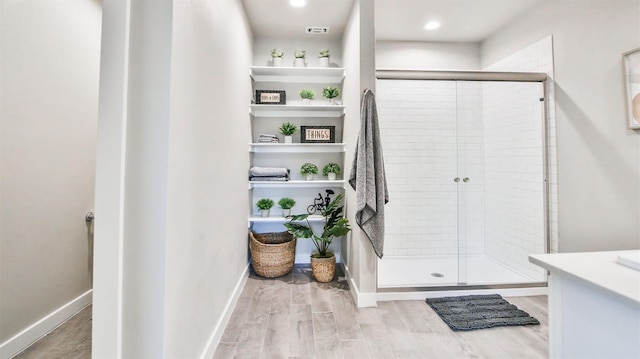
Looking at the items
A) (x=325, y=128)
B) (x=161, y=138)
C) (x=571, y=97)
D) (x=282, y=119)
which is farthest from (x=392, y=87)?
(x=161, y=138)

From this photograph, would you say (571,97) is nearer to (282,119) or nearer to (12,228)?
(282,119)

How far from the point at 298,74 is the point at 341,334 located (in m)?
2.58

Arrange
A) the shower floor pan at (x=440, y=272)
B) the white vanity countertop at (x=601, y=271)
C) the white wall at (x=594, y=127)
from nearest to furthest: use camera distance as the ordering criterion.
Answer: the white vanity countertop at (x=601, y=271) < the white wall at (x=594, y=127) < the shower floor pan at (x=440, y=272)

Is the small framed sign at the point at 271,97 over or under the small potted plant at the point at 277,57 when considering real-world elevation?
under

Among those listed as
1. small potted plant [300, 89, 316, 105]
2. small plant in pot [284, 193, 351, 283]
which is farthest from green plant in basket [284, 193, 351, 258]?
small potted plant [300, 89, 316, 105]

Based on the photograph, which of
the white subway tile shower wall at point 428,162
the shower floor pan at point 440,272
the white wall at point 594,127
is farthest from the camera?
the white subway tile shower wall at point 428,162

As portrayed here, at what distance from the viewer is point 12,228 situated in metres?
1.61

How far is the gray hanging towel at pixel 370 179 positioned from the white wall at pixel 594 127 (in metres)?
1.58

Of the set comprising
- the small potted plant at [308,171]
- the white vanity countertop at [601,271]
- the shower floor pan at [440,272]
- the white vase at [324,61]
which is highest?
the white vase at [324,61]

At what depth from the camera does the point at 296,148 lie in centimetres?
311

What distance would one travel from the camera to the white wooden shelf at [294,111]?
297 centimetres

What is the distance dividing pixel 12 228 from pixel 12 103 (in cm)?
72

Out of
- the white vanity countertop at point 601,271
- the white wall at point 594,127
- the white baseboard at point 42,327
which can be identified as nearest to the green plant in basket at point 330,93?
the white wall at point 594,127

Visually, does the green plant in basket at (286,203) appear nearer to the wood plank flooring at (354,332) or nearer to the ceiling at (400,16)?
the wood plank flooring at (354,332)
